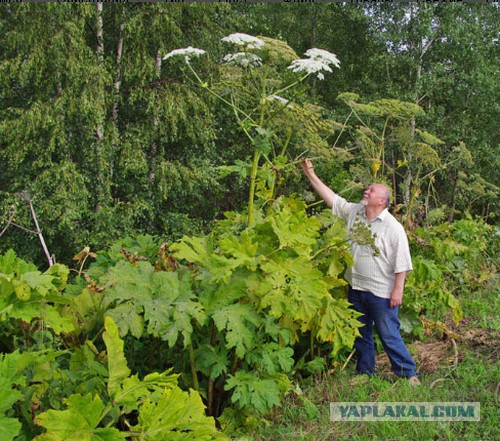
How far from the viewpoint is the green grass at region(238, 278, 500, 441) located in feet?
11.3

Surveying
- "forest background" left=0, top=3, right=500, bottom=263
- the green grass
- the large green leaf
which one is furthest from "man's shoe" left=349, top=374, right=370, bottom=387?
"forest background" left=0, top=3, right=500, bottom=263

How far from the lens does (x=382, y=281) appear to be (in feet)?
14.1

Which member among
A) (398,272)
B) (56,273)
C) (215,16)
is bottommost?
(398,272)

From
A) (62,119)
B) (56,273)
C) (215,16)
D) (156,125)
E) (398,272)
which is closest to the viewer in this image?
(56,273)

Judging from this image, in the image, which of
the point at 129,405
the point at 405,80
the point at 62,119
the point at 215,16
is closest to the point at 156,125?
the point at 62,119

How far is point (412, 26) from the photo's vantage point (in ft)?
58.6

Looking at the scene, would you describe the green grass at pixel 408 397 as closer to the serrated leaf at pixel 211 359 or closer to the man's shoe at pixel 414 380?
the man's shoe at pixel 414 380

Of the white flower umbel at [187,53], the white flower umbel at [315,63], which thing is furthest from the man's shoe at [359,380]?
the white flower umbel at [187,53]

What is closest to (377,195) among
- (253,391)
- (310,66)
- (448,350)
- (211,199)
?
(310,66)

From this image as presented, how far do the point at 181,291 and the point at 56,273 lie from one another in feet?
2.05

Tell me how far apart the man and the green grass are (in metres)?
0.19

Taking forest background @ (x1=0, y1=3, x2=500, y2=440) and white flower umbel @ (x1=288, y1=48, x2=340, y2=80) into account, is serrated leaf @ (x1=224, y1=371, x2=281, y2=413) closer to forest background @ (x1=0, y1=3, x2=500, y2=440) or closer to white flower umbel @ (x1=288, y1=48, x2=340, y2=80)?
forest background @ (x1=0, y1=3, x2=500, y2=440)

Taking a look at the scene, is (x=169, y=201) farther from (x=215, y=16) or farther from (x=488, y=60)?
(x=488, y=60)

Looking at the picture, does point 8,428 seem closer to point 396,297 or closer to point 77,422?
point 77,422
